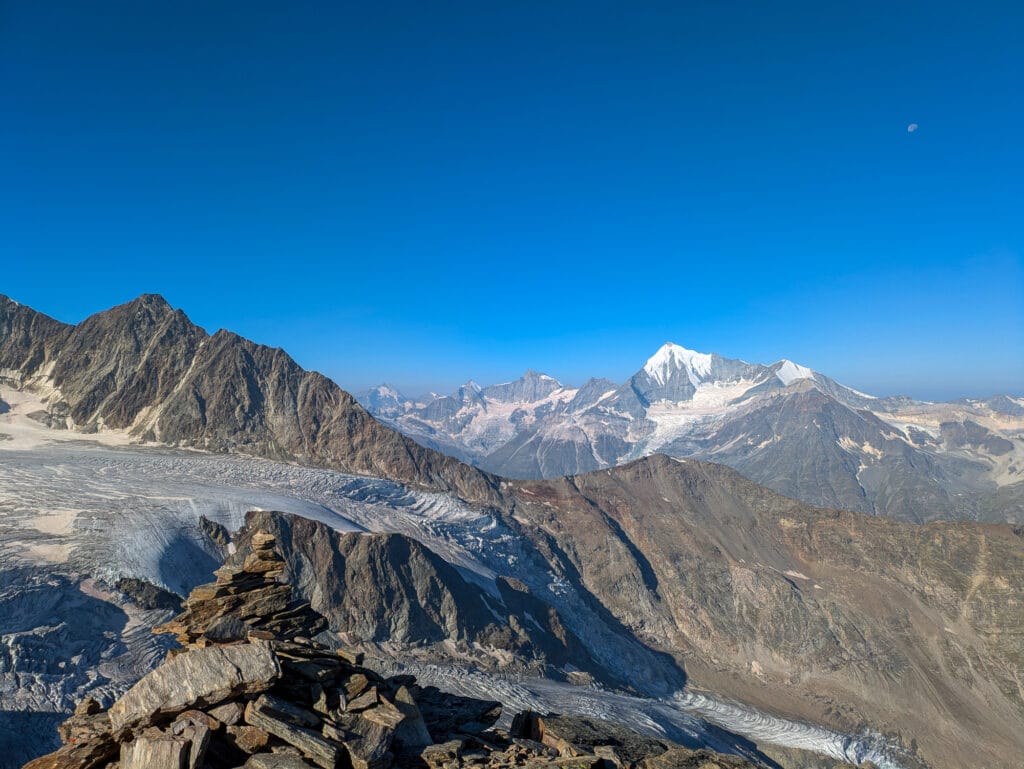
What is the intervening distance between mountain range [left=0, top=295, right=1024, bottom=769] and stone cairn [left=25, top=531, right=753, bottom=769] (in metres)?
21.1

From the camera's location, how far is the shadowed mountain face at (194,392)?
4587 inches

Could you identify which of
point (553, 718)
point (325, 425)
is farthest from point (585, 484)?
point (553, 718)

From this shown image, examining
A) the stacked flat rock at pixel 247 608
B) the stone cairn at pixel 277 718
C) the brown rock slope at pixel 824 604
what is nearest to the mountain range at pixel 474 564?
the brown rock slope at pixel 824 604

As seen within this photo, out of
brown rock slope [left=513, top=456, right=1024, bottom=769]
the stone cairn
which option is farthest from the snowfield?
the stone cairn

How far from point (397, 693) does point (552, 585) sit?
89531 millimetres

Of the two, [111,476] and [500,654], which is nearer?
[500,654]

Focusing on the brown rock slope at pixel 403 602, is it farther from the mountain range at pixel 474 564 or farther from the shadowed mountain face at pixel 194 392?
the shadowed mountain face at pixel 194 392

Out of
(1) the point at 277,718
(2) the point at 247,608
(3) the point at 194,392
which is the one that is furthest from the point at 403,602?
(3) the point at 194,392

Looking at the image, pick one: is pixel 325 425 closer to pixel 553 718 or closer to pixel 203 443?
pixel 203 443

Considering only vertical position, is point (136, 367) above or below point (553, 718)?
above

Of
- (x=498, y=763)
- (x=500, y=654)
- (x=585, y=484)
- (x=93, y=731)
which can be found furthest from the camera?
(x=585, y=484)

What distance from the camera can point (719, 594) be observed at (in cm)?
10950

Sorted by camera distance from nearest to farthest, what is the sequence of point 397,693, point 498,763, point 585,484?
1. point 498,763
2. point 397,693
3. point 585,484

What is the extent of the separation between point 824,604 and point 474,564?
64.8 metres
